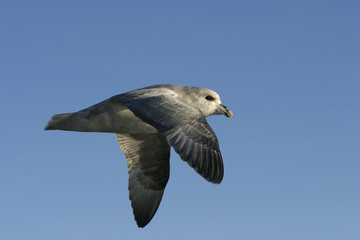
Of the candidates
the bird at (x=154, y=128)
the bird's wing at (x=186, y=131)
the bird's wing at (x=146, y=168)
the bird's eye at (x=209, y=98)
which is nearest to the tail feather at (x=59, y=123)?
the bird at (x=154, y=128)

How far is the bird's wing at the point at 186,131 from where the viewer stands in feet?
25.5

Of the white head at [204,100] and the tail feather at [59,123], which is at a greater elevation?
the white head at [204,100]

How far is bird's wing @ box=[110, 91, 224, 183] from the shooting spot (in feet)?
25.5

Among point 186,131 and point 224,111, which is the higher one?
point 224,111

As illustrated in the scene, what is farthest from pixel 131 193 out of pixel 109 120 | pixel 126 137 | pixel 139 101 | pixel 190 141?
pixel 190 141

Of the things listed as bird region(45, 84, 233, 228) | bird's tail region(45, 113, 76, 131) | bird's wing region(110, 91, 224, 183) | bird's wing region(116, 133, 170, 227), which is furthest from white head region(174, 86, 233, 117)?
bird's tail region(45, 113, 76, 131)

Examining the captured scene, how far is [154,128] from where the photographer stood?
10.3 metres

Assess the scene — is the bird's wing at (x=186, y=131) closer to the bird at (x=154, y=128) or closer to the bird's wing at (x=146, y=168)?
the bird at (x=154, y=128)

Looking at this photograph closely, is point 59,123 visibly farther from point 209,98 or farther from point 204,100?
point 209,98

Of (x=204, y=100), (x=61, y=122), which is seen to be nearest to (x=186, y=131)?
(x=204, y=100)

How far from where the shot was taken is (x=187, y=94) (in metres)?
10.7

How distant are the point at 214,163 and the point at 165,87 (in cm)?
328

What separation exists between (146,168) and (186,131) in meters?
4.48

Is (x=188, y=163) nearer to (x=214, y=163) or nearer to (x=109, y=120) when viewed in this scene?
(x=214, y=163)
